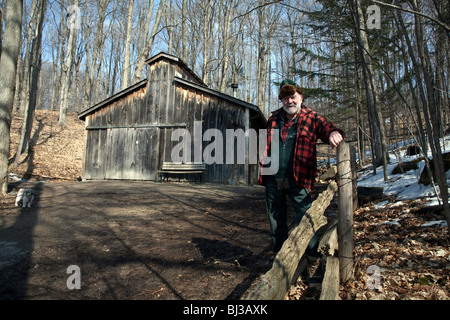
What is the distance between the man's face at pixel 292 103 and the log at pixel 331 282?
1.64m

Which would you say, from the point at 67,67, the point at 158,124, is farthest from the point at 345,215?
the point at 67,67

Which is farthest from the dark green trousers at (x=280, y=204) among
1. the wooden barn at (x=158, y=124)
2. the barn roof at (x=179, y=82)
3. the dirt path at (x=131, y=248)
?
the barn roof at (x=179, y=82)

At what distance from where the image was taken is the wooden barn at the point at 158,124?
13.0 m

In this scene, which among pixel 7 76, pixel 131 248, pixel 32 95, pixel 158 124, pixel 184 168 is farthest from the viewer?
pixel 32 95

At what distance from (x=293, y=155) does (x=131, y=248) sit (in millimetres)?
2991

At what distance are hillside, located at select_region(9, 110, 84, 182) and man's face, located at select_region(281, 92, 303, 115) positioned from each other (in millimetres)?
13937

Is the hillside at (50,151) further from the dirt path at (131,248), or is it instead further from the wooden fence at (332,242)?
the wooden fence at (332,242)

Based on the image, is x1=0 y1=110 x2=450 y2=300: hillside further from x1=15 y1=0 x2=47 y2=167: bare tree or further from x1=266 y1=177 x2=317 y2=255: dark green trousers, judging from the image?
x1=15 y1=0 x2=47 y2=167: bare tree

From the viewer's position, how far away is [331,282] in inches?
101

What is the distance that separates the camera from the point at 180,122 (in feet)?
44.8

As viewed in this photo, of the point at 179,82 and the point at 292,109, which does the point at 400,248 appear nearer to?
the point at 292,109

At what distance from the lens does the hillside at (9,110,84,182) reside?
1593 cm

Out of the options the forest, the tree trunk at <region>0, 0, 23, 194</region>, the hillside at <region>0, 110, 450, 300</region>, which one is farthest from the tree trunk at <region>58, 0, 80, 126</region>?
the hillside at <region>0, 110, 450, 300</region>
